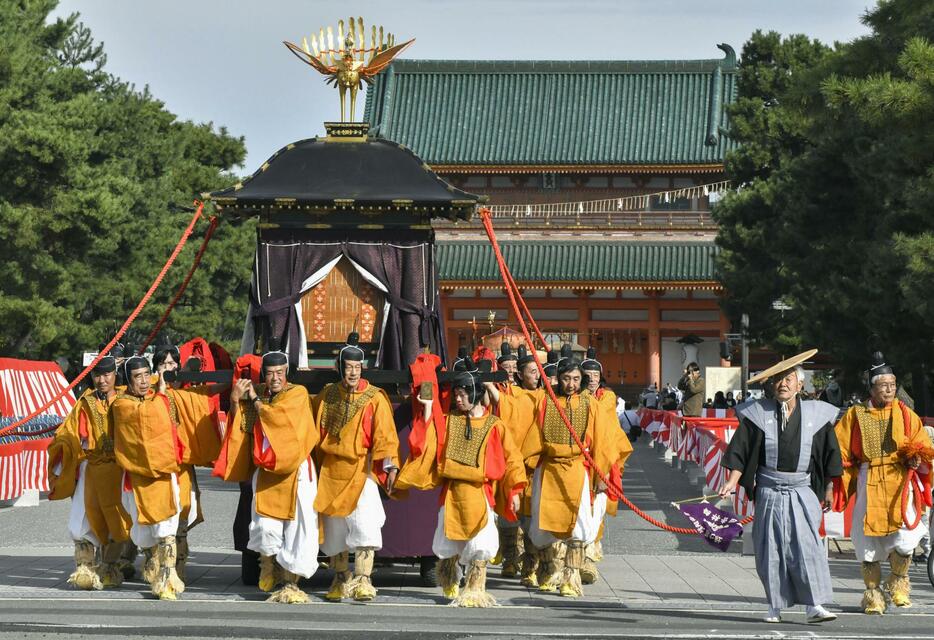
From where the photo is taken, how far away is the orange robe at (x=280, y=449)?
10.1 metres

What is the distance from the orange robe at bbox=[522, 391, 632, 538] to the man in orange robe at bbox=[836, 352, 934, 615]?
1680 millimetres

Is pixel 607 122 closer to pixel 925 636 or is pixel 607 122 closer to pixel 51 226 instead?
pixel 51 226

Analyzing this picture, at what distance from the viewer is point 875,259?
1962 centimetres

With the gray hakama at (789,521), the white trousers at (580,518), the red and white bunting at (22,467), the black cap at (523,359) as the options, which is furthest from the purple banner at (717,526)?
the red and white bunting at (22,467)

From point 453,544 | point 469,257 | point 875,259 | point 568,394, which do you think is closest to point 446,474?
point 453,544

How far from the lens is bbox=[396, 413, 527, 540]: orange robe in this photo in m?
10.2

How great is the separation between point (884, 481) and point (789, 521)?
1.15 metres

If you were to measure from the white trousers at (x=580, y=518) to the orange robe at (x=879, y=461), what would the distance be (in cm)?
177

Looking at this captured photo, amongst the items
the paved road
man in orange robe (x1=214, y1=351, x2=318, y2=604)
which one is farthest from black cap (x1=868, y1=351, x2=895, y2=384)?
man in orange robe (x1=214, y1=351, x2=318, y2=604)

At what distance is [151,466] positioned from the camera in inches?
407

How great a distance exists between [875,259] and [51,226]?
12926mm

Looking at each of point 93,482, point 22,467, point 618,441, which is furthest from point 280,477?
point 22,467

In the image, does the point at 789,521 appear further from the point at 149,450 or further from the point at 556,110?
the point at 556,110

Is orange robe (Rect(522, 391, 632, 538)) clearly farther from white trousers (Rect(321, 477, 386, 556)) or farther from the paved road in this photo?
white trousers (Rect(321, 477, 386, 556))
